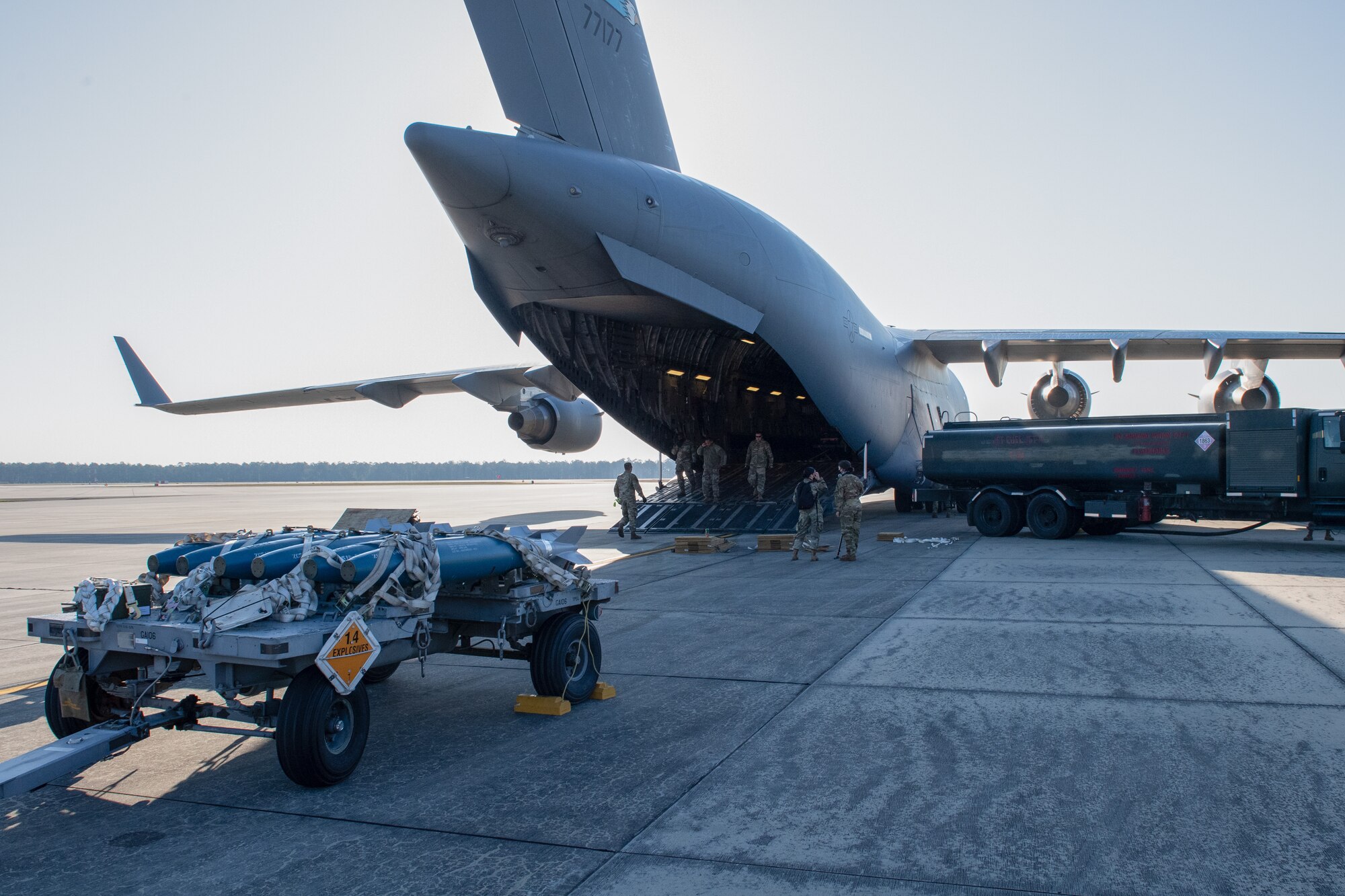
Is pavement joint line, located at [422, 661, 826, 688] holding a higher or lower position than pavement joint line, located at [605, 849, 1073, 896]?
lower

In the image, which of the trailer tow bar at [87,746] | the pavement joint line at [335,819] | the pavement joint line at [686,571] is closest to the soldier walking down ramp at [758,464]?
the pavement joint line at [686,571]

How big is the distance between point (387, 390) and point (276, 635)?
68.8 feet

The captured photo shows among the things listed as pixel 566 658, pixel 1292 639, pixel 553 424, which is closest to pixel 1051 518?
pixel 1292 639

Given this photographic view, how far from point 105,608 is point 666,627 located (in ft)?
16.3

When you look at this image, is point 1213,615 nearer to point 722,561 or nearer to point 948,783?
point 948,783

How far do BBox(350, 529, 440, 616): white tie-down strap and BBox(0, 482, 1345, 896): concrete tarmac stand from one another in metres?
0.86

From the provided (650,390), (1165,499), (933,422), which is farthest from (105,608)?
(933,422)

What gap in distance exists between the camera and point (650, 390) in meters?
18.8

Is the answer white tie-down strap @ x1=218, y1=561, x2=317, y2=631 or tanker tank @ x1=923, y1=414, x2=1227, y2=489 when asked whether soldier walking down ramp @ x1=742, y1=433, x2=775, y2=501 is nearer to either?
tanker tank @ x1=923, y1=414, x2=1227, y2=489

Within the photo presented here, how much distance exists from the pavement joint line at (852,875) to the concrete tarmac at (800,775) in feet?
0.04

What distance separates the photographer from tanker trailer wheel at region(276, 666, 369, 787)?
429 centimetres

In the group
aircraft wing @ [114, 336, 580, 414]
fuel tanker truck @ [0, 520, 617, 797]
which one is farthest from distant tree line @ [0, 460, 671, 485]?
fuel tanker truck @ [0, 520, 617, 797]

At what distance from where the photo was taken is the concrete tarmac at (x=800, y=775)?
3.48 meters

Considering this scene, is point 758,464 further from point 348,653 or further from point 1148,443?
point 348,653
